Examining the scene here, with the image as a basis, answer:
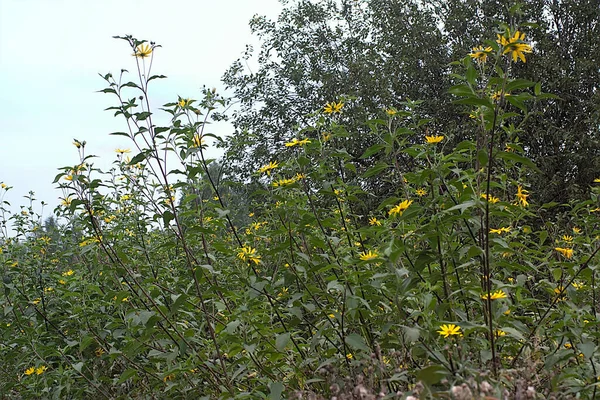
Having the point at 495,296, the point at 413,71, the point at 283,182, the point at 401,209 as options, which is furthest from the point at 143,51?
the point at 413,71

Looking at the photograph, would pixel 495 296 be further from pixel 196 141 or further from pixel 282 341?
pixel 196 141

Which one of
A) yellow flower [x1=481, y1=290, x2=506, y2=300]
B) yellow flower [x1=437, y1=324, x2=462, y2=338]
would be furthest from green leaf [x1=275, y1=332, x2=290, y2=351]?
yellow flower [x1=481, y1=290, x2=506, y2=300]

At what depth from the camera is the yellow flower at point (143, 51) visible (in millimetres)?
2322

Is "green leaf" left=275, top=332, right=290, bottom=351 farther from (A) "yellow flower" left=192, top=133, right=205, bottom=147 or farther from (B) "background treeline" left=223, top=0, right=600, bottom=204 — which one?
(B) "background treeline" left=223, top=0, right=600, bottom=204

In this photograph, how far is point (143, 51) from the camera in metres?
2.33

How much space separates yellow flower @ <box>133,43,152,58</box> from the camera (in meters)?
2.32

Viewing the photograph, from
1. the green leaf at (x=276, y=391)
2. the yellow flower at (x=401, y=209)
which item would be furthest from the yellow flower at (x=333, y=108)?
the green leaf at (x=276, y=391)

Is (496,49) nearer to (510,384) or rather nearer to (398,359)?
(510,384)

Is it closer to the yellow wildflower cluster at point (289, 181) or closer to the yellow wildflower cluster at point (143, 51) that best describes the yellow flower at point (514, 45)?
the yellow wildflower cluster at point (289, 181)

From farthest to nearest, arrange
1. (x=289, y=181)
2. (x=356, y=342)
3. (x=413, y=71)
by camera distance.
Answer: (x=413, y=71)
(x=289, y=181)
(x=356, y=342)

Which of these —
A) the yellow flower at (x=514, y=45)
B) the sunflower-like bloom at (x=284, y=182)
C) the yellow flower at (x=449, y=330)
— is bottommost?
the yellow flower at (x=449, y=330)

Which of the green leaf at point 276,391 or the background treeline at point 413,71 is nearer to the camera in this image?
the green leaf at point 276,391

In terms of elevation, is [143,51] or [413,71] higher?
[413,71]

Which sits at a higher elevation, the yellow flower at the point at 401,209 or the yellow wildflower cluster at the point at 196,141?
the yellow wildflower cluster at the point at 196,141
